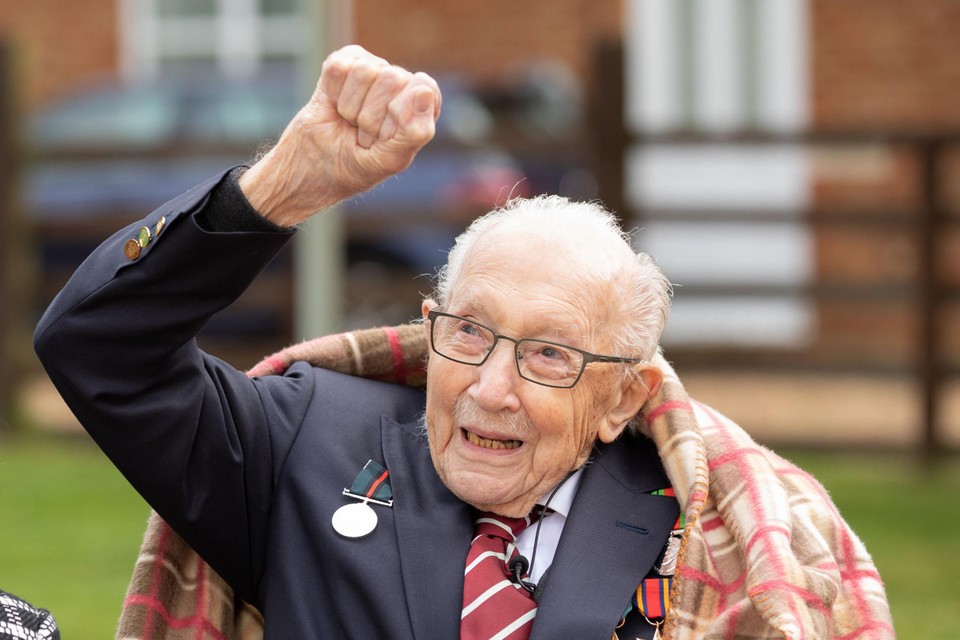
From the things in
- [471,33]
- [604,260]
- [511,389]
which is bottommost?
[511,389]

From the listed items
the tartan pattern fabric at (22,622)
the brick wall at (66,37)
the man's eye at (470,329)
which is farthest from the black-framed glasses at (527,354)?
the brick wall at (66,37)

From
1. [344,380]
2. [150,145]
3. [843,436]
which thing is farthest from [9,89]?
[344,380]

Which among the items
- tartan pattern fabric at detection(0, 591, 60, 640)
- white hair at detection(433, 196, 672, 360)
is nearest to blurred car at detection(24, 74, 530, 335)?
white hair at detection(433, 196, 672, 360)

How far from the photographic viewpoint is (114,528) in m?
6.39

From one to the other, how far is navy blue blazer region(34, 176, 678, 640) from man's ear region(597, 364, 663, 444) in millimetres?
59

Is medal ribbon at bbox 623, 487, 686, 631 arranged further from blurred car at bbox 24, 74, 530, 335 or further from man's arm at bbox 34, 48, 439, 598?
blurred car at bbox 24, 74, 530, 335

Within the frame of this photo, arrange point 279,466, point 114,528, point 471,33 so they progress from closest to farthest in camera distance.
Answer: point 279,466
point 114,528
point 471,33

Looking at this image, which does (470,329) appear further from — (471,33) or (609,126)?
(471,33)

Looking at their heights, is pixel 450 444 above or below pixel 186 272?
below

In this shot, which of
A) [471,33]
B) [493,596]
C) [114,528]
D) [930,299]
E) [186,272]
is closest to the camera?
[186,272]

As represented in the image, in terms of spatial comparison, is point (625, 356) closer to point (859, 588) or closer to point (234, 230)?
point (859, 588)

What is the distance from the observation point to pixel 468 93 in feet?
34.1

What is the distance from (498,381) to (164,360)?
23.6 inches

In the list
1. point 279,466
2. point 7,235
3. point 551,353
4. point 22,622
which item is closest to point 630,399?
point 551,353
